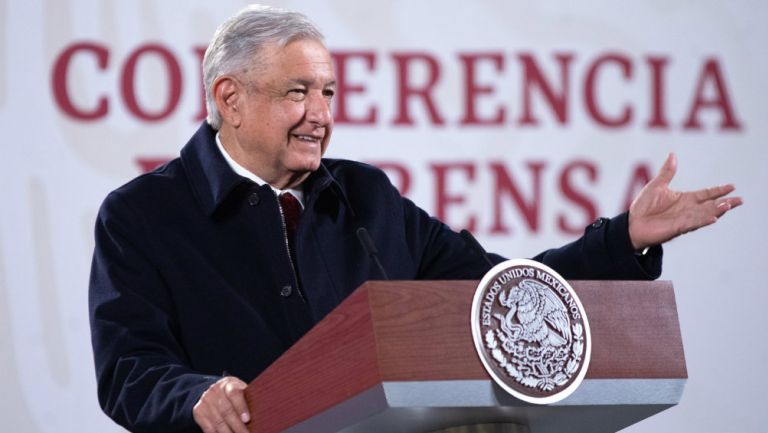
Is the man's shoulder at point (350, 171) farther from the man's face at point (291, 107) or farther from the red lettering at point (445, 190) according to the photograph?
the red lettering at point (445, 190)

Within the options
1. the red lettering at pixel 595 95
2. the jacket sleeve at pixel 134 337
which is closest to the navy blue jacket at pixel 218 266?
the jacket sleeve at pixel 134 337

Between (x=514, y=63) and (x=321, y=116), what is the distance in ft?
4.86

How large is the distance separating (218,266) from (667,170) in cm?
76

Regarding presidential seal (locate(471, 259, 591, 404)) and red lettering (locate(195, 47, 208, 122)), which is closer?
presidential seal (locate(471, 259, 591, 404))

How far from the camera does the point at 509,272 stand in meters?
1.69

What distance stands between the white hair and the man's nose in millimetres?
103

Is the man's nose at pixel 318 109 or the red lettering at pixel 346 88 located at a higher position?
the red lettering at pixel 346 88

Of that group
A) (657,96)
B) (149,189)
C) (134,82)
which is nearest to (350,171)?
(149,189)

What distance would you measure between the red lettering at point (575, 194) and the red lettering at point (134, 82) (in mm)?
1064

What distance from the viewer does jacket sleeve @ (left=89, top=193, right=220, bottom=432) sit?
1.98m

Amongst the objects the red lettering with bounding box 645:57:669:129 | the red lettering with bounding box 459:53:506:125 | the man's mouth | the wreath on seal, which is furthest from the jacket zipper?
the red lettering with bounding box 645:57:669:129

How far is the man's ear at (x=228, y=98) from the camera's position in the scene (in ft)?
8.11

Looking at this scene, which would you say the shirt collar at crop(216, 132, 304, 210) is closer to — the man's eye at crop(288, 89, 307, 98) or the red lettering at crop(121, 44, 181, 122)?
the man's eye at crop(288, 89, 307, 98)

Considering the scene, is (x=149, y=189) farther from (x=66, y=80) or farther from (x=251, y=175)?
(x=66, y=80)
